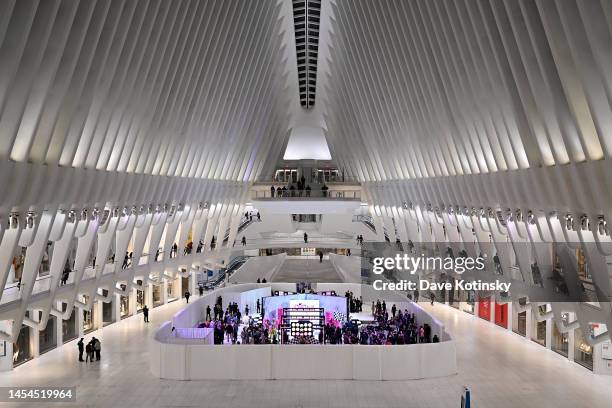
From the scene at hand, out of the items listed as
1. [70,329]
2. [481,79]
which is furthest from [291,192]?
[481,79]

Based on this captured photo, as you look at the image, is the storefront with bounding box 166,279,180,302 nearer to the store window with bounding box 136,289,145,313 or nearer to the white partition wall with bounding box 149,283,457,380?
the store window with bounding box 136,289,145,313

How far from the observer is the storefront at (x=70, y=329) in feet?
84.1

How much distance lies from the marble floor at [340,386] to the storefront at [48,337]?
499 millimetres

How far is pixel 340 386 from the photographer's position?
1862 cm

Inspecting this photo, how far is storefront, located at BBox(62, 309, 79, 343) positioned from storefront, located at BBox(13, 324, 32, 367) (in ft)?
9.97

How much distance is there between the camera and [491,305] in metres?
30.4

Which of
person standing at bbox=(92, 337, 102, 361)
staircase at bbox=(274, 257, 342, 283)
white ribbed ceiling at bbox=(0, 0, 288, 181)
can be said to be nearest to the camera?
white ribbed ceiling at bbox=(0, 0, 288, 181)

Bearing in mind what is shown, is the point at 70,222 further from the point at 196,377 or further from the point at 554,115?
the point at 554,115

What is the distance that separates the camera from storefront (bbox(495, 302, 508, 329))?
28.6 metres

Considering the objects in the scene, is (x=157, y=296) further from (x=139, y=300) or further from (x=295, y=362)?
(x=295, y=362)

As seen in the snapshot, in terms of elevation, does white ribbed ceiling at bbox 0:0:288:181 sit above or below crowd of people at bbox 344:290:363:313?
above

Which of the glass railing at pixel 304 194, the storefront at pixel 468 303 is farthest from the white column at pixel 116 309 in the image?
the storefront at pixel 468 303

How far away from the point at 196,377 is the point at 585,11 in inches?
581

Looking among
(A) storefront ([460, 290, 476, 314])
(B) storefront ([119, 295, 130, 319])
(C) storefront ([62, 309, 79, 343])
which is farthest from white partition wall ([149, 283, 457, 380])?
(B) storefront ([119, 295, 130, 319])
